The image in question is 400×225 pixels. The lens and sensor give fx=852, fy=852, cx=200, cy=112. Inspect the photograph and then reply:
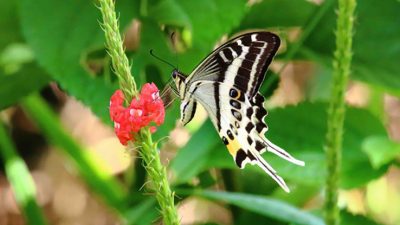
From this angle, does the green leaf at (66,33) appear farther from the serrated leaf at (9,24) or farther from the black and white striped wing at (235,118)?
the black and white striped wing at (235,118)

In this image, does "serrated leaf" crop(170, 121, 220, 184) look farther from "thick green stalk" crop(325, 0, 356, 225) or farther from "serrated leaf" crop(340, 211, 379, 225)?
"thick green stalk" crop(325, 0, 356, 225)

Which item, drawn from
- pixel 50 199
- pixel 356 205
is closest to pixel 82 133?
pixel 50 199

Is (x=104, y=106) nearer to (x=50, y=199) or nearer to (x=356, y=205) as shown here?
(x=356, y=205)

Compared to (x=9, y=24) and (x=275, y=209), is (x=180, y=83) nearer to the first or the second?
(x=275, y=209)

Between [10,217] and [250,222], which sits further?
[10,217]

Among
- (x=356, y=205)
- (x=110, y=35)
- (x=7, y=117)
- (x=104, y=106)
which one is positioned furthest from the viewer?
(x=7, y=117)

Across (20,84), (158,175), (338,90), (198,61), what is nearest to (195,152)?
(198,61)

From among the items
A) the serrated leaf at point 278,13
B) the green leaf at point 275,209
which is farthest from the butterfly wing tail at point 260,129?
the serrated leaf at point 278,13
